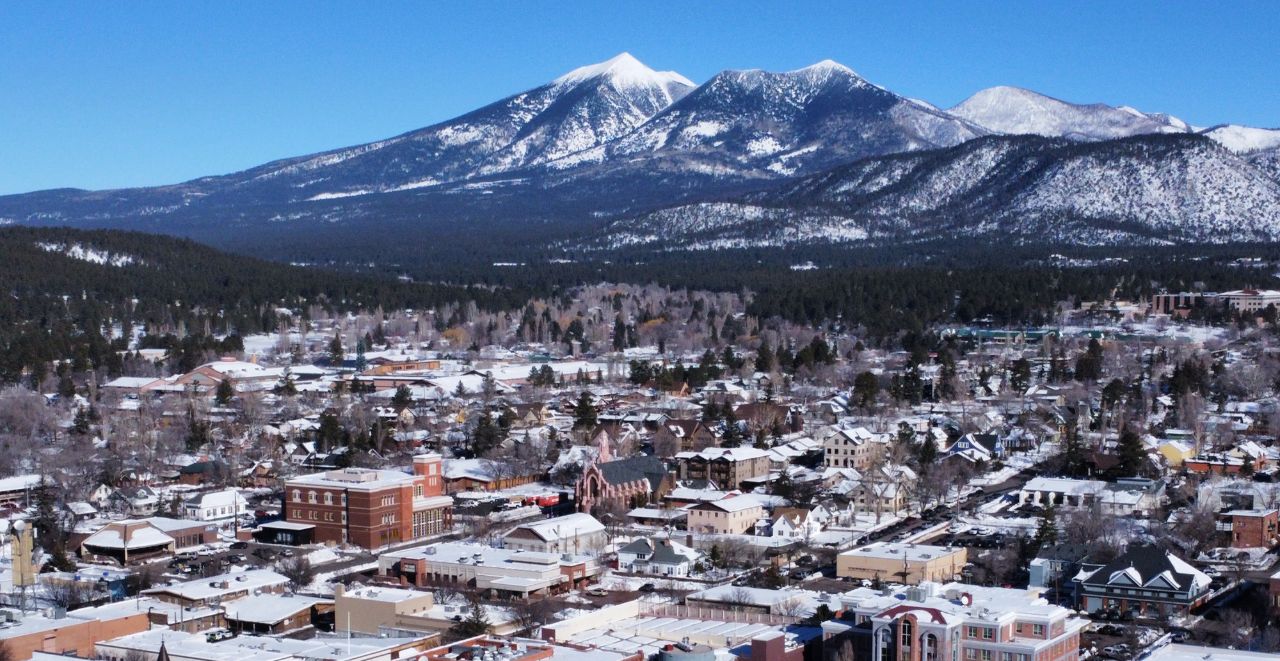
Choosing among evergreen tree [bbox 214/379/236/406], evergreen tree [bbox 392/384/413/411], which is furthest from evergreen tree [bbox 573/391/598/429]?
evergreen tree [bbox 214/379/236/406]

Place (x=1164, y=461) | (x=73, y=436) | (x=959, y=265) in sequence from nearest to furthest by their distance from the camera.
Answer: (x=1164, y=461) < (x=73, y=436) < (x=959, y=265)

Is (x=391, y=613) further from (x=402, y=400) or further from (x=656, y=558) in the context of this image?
(x=402, y=400)

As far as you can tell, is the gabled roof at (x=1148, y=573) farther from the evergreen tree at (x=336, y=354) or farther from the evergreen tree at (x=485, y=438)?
the evergreen tree at (x=336, y=354)

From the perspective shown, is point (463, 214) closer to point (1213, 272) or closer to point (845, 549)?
point (1213, 272)

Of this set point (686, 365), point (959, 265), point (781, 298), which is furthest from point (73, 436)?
point (959, 265)

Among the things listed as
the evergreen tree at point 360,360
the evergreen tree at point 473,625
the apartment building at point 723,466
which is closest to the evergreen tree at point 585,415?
the apartment building at point 723,466
